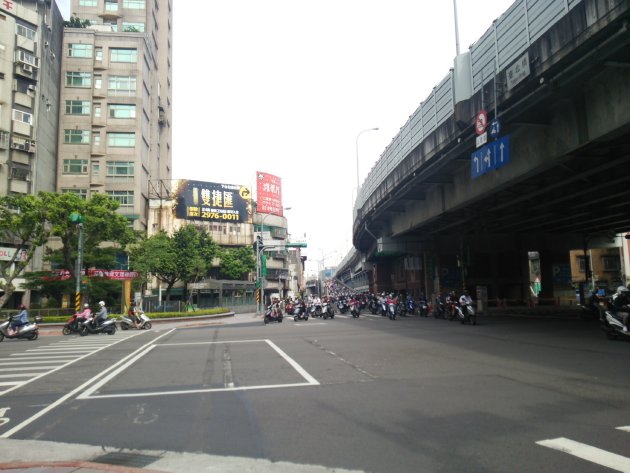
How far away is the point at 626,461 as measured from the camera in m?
4.34

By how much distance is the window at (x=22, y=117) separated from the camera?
133ft

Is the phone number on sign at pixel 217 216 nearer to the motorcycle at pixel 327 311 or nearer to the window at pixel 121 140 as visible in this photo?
the window at pixel 121 140

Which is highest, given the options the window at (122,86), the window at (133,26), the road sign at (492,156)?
the window at (133,26)

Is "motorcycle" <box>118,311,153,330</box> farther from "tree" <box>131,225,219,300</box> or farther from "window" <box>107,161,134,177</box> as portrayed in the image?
"window" <box>107,161,134,177</box>

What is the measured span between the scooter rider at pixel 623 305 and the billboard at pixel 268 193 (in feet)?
182

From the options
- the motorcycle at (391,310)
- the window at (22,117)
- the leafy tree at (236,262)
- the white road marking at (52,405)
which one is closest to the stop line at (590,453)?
the white road marking at (52,405)

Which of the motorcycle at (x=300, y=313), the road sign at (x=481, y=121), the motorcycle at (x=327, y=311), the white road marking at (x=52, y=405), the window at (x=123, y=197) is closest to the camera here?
the white road marking at (x=52, y=405)

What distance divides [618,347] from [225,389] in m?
10.4

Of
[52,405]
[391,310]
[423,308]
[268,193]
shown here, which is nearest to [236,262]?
[268,193]

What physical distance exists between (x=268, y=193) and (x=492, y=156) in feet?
189

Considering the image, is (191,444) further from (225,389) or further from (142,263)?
(142,263)

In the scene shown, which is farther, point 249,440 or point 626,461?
point 249,440

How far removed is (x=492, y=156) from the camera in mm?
14234

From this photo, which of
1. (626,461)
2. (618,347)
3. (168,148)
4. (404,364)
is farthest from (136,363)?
(168,148)
